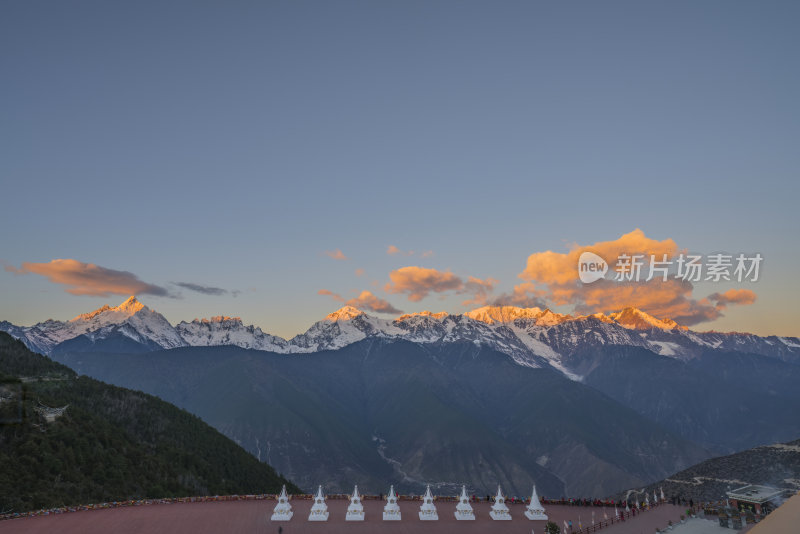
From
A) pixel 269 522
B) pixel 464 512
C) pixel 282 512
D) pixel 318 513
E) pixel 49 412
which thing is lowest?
pixel 269 522

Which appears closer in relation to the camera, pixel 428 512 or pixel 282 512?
pixel 282 512

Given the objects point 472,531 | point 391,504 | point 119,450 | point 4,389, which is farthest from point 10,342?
point 472,531

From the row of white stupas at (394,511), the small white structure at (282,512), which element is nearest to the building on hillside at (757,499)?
the row of white stupas at (394,511)

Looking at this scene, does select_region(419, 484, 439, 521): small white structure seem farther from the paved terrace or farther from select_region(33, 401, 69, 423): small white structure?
select_region(33, 401, 69, 423): small white structure

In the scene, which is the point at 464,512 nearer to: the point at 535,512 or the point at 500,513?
the point at 500,513

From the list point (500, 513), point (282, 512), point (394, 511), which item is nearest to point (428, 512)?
point (394, 511)

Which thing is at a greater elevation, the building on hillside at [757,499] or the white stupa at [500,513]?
the building on hillside at [757,499]

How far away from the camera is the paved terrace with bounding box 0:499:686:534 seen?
69250 millimetres

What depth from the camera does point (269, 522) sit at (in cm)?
7406

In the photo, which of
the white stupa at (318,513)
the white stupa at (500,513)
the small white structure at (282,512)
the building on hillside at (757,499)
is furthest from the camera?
the white stupa at (500,513)

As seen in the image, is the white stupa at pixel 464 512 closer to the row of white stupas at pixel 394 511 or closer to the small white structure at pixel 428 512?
the row of white stupas at pixel 394 511

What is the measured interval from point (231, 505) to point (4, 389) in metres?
89.2

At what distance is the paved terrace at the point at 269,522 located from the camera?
69250mm

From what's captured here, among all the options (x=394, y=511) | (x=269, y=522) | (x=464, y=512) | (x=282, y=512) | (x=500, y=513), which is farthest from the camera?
(x=464, y=512)
